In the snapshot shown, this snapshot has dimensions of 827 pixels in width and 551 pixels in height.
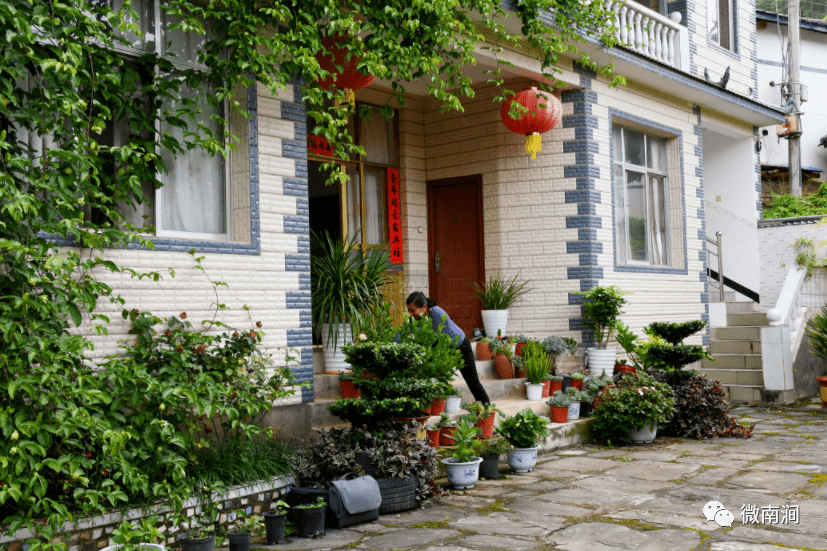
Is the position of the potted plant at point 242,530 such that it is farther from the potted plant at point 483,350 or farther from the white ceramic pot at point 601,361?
the white ceramic pot at point 601,361

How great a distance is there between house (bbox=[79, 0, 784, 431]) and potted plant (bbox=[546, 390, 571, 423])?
4.85 ft

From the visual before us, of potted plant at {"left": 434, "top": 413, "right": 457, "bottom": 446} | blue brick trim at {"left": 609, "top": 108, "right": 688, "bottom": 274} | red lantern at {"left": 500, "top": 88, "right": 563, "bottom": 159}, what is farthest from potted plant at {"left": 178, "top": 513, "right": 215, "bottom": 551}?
blue brick trim at {"left": 609, "top": 108, "right": 688, "bottom": 274}

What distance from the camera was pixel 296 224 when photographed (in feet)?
22.5

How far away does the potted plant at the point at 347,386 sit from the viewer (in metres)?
7.10

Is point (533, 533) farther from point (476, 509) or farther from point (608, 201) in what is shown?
point (608, 201)

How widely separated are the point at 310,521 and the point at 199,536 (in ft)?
2.50

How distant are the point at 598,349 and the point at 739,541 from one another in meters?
4.97

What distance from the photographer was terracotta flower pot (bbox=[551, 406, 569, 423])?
8.33 m

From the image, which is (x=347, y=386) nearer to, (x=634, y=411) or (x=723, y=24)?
(x=634, y=411)

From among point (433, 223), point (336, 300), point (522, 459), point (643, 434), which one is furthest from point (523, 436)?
point (433, 223)

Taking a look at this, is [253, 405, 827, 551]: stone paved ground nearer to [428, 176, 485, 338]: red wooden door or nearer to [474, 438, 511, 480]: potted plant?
[474, 438, 511, 480]: potted plant

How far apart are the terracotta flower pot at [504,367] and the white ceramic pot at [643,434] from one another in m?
1.49

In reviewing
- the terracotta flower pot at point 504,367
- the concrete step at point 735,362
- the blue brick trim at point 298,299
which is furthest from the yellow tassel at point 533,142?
the concrete step at point 735,362

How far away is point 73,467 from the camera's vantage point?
→ 4391 mm
